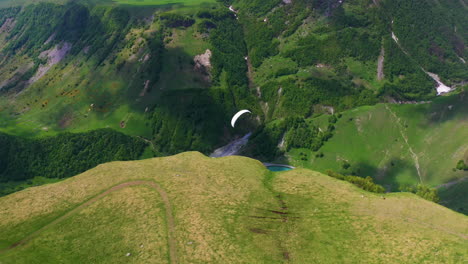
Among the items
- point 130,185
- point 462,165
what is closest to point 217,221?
point 130,185

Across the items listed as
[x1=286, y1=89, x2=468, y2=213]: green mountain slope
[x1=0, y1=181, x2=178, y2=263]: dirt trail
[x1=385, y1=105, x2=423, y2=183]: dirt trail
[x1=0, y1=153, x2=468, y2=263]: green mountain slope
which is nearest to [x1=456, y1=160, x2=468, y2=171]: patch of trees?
[x1=286, y1=89, x2=468, y2=213]: green mountain slope

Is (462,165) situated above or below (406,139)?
below

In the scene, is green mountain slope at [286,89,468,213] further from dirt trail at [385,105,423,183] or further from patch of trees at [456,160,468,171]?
patch of trees at [456,160,468,171]

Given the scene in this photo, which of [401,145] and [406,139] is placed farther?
[406,139]

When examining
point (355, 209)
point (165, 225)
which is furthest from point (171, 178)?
point (355, 209)

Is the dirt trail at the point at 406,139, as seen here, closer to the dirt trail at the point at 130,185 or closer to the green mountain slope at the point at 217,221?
the green mountain slope at the point at 217,221

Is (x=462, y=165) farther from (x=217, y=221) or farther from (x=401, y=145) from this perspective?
(x=217, y=221)

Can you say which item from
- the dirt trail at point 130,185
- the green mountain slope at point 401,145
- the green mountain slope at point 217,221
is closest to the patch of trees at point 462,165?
the green mountain slope at point 401,145

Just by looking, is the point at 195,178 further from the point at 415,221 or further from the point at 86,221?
the point at 415,221
